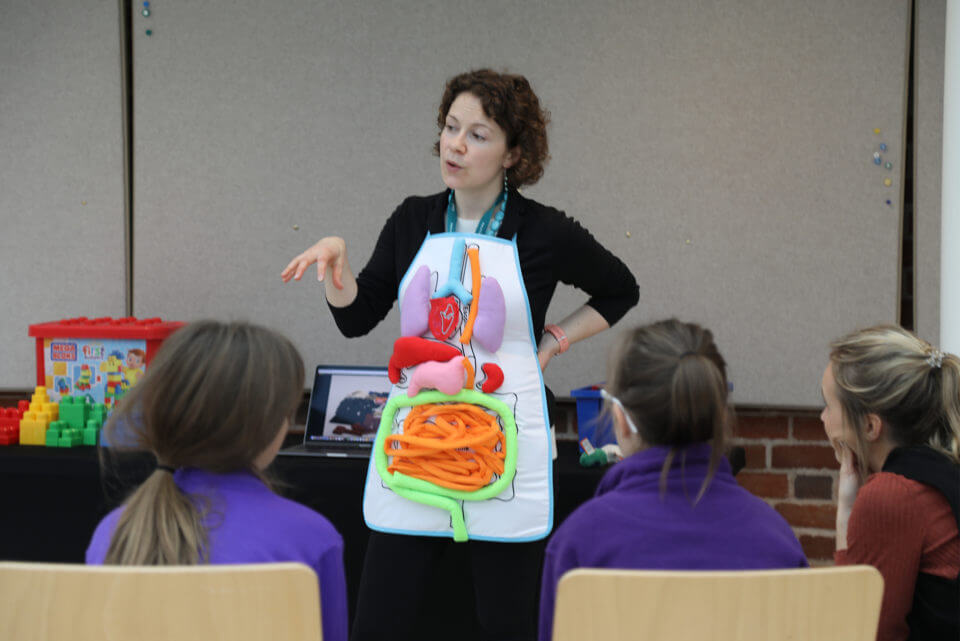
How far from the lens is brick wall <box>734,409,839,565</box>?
2.70m

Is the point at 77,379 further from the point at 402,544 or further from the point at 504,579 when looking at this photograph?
the point at 504,579

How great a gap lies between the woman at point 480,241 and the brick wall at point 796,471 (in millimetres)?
976

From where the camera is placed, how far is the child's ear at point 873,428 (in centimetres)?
147

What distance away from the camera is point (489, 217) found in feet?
5.97

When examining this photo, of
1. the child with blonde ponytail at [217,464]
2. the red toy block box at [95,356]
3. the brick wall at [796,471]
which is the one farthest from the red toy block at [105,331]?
the brick wall at [796,471]

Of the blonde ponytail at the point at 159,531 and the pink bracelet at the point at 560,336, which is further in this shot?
the pink bracelet at the point at 560,336

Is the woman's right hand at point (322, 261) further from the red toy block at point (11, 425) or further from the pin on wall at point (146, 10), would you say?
the pin on wall at point (146, 10)

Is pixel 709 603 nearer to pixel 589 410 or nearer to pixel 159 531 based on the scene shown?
pixel 159 531

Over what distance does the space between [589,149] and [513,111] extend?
0.91 meters

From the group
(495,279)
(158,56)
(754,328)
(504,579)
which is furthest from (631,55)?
(504,579)

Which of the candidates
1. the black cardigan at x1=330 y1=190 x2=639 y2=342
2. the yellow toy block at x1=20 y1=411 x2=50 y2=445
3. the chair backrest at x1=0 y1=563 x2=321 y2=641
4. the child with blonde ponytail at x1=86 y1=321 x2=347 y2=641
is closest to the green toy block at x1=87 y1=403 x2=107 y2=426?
the yellow toy block at x1=20 y1=411 x2=50 y2=445

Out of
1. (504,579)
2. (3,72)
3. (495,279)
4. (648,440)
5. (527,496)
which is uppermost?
(3,72)

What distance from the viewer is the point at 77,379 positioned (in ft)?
8.34

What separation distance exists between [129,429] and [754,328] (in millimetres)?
1883
